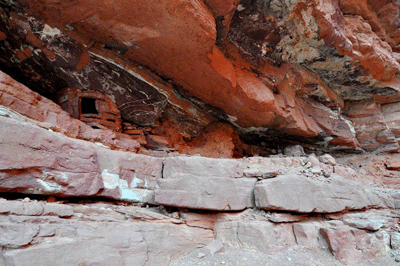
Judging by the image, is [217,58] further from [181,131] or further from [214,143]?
[214,143]

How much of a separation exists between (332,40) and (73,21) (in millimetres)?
5300

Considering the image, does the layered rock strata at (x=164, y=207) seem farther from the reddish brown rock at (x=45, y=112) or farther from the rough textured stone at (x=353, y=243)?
the reddish brown rock at (x=45, y=112)

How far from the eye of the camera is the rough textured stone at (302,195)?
3.74 metres

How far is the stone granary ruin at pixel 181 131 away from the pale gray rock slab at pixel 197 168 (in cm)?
2

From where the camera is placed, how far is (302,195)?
12.8 ft

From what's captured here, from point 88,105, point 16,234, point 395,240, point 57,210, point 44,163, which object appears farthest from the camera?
point 88,105

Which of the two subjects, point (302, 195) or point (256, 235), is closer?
point (256, 235)

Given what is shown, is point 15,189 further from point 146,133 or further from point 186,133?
point 186,133

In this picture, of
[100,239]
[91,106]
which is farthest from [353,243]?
[91,106]

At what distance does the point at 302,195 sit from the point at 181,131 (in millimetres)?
3661

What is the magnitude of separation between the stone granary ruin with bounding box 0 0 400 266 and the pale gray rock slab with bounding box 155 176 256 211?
0.02 m

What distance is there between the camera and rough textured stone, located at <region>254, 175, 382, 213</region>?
3.74m

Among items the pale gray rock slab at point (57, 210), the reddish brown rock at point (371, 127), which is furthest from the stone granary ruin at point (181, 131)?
the reddish brown rock at point (371, 127)

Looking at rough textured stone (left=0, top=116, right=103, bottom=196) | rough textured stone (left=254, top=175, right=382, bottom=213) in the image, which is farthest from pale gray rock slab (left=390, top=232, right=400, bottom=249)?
rough textured stone (left=0, top=116, right=103, bottom=196)
